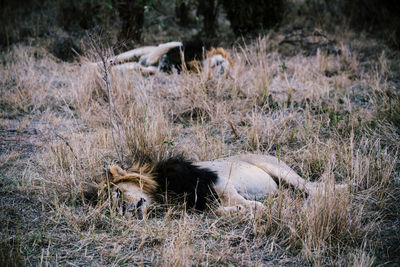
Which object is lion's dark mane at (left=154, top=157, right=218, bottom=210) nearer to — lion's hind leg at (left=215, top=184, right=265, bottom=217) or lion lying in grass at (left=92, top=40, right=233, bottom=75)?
lion's hind leg at (left=215, top=184, right=265, bottom=217)

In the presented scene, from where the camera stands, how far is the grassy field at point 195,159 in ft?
7.61

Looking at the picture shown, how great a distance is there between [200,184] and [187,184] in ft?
0.36

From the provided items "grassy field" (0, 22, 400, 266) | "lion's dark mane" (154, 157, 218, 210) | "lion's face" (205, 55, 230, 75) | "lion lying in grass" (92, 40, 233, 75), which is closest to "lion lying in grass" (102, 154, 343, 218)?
"lion's dark mane" (154, 157, 218, 210)

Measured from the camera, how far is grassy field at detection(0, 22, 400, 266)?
2.32 meters

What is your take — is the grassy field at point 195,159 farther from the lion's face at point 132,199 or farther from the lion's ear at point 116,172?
the lion's ear at point 116,172

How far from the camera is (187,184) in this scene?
2.96m

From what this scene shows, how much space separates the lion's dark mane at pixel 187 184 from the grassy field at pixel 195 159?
4.4 inches

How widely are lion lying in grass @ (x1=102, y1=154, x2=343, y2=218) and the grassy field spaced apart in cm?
12

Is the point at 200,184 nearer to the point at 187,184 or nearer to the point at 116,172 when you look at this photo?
the point at 187,184

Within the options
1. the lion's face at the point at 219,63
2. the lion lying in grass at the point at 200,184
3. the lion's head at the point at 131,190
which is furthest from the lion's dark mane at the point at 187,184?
the lion's face at the point at 219,63

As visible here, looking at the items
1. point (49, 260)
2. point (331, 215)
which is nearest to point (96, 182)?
point (49, 260)

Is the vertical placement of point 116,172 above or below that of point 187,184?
above

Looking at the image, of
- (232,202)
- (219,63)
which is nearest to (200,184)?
(232,202)

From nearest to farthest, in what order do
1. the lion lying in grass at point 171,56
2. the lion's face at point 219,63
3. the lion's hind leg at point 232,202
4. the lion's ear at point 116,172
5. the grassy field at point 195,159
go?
the grassy field at point 195,159
the lion's hind leg at point 232,202
the lion's ear at point 116,172
the lion's face at point 219,63
the lion lying in grass at point 171,56
